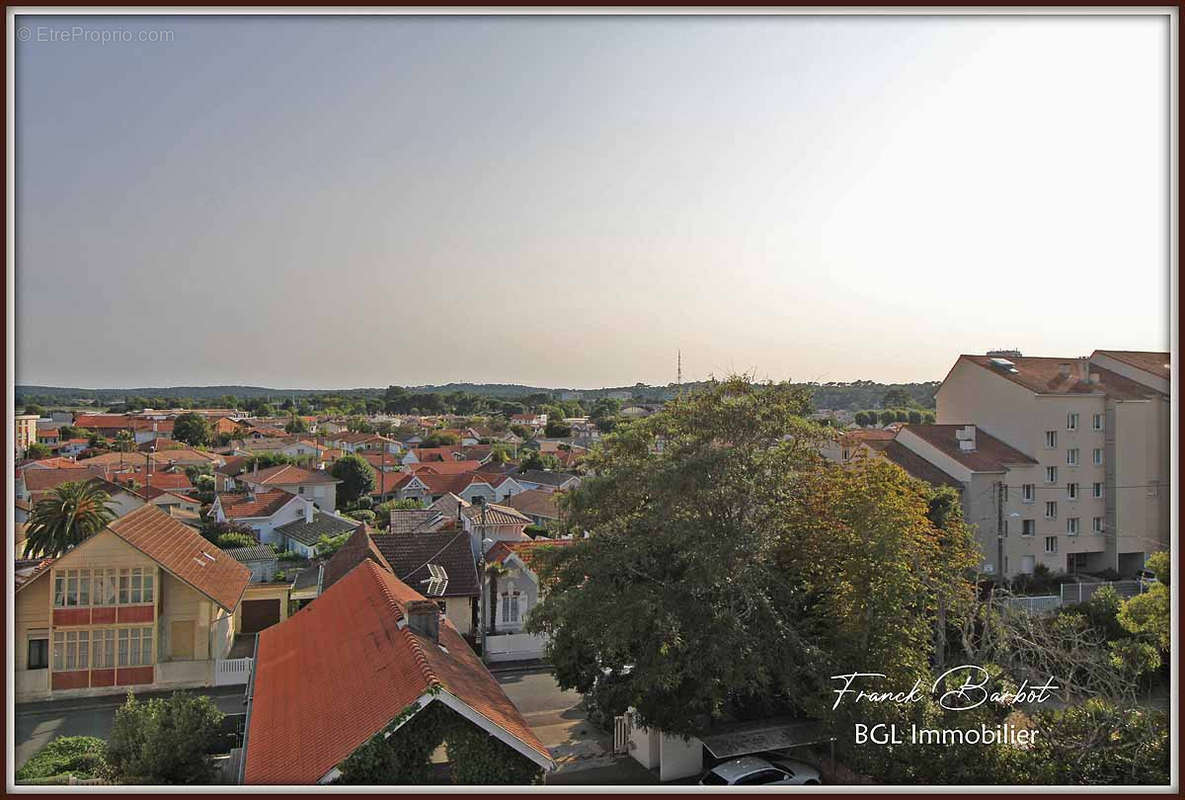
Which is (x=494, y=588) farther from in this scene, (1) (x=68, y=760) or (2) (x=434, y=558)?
(1) (x=68, y=760)

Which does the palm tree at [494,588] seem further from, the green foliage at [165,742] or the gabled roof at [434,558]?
the green foliage at [165,742]

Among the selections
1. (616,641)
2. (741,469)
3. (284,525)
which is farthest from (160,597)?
(284,525)

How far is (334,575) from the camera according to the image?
781 inches

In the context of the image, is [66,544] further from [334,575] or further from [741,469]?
[741,469]

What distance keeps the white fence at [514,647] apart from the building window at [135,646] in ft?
23.5

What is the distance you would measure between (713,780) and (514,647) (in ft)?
27.5

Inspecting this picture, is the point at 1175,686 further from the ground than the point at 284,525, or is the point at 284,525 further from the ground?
the point at 1175,686

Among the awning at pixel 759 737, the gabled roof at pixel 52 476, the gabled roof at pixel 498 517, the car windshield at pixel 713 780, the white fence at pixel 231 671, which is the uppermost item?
the gabled roof at pixel 52 476

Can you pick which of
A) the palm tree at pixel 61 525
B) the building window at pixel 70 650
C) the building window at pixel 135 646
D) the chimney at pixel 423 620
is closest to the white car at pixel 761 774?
the chimney at pixel 423 620

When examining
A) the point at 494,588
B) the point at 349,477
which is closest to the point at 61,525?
the point at 494,588

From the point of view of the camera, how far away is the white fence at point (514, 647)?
18.7 metres

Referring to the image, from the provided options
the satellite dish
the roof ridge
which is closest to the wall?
the roof ridge

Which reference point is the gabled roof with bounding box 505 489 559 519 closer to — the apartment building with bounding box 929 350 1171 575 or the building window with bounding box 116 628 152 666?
the apartment building with bounding box 929 350 1171 575

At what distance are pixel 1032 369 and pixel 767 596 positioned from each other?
750 inches
